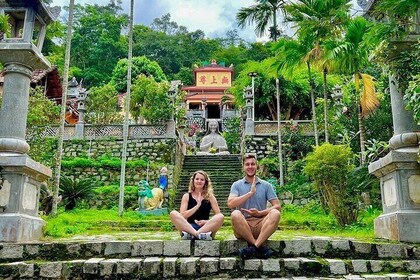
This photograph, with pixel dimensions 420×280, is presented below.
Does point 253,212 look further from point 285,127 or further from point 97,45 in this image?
point 97,45

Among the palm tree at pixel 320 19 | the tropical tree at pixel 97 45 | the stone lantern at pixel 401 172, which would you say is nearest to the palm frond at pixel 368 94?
the palm tree at pixel 320 19

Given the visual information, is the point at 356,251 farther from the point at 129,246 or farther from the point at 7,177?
the point at 7,177

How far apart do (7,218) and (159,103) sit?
44.2ft

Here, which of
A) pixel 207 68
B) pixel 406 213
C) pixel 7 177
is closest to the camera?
pixel 406 213

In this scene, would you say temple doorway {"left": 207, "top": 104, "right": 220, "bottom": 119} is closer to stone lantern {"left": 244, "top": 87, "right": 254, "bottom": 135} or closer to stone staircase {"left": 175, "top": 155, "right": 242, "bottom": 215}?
stone lantern {"left": 244, "top": 87, "right": 254, "bottom": 135}

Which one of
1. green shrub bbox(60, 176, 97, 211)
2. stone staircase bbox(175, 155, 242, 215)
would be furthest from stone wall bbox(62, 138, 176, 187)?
green shrub bbox(60, 176, 97, 211)

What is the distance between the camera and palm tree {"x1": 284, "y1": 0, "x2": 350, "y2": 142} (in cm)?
1207

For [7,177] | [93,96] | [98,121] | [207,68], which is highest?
[207,68]

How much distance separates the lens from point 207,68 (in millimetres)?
40250

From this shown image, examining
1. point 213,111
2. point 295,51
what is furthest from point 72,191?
point 213,111

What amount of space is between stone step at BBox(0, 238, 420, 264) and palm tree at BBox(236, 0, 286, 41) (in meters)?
14.3

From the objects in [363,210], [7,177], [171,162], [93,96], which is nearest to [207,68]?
[93,96]

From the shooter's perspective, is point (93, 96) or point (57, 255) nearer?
point (57, 255)

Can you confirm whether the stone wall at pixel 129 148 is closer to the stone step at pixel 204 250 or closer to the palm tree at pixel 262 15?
the palm tree at pixel 262 15
